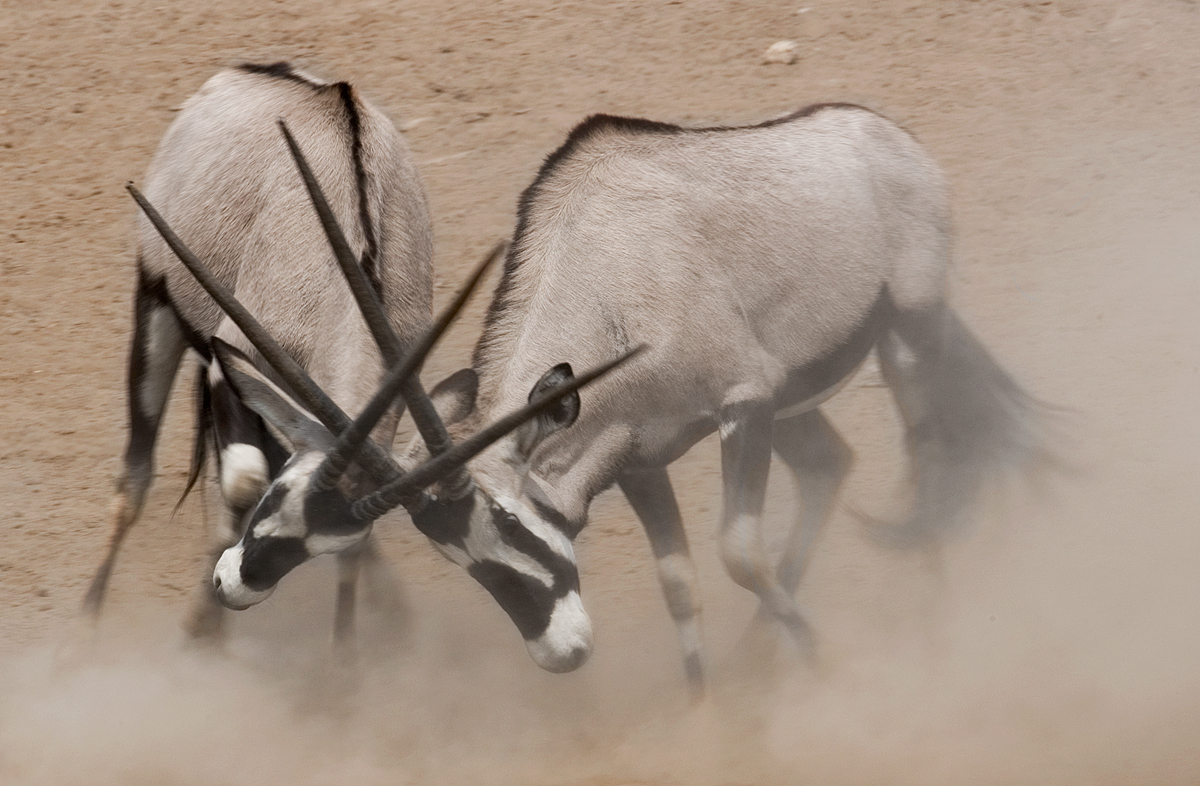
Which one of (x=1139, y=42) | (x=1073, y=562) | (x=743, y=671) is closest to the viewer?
(x=743, y=671)

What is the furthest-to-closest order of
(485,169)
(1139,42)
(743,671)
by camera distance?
(1139,42)
(485,169)
(743,671)

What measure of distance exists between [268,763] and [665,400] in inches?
73.5

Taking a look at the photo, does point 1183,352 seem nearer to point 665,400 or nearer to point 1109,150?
point 1109,150

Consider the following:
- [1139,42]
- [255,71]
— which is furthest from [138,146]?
[1139,42]

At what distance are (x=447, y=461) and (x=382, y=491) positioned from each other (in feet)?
0.63

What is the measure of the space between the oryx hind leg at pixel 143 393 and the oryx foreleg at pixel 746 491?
2.01 meters

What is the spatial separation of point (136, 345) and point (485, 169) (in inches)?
120

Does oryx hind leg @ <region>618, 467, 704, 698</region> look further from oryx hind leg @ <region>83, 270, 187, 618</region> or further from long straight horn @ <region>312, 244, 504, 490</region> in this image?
oryx hind leg @ <region>83, 270, 187, 618</region>

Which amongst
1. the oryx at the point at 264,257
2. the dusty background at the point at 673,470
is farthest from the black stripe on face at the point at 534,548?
the dusty background at the point at 673,470

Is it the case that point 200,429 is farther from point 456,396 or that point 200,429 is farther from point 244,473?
point 456,396

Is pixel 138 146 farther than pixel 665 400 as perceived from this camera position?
Yes

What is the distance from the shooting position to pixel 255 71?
15.9 feet

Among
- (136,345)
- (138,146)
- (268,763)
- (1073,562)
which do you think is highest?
(136,345)

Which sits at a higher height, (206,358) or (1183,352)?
(206,358)
